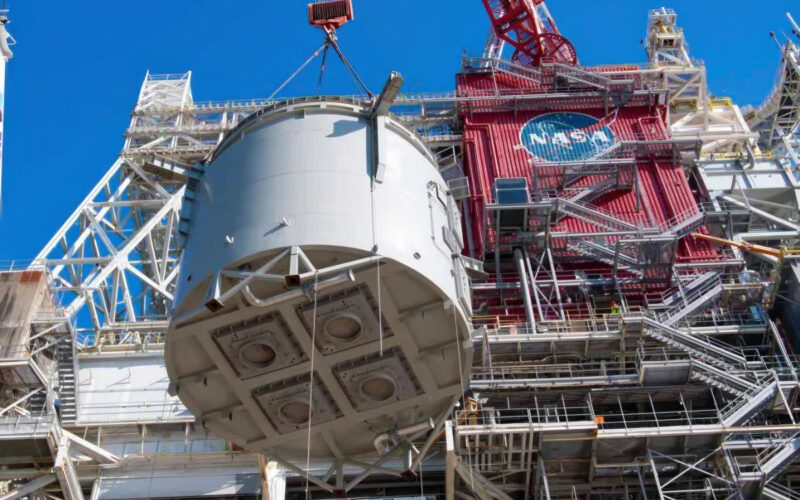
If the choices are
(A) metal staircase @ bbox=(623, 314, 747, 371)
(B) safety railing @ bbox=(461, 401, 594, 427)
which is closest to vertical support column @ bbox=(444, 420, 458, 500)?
(B) safety railing @ bbox=(461, 401, 594, 427)

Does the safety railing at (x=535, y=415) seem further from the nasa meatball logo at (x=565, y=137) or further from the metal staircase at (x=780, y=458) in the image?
the nasa meatball logo at (x=565, y=137)

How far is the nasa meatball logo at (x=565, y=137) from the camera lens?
46.9m

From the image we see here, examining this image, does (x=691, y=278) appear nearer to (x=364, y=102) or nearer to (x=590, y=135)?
(x=590, y=135)

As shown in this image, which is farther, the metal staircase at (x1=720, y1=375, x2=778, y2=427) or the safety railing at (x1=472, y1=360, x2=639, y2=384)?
the safety railing at (x1=472, y1=360, x2=639, y2=384)

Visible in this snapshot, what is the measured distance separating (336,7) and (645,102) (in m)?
24.6

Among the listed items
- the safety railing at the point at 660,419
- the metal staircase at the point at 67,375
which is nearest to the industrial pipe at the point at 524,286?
the safety railing at the point at 660,419

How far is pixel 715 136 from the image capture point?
53000 millimetres

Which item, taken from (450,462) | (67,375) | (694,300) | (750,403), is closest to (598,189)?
(694,300)

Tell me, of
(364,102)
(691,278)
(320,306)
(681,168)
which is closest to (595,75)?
(681,168)

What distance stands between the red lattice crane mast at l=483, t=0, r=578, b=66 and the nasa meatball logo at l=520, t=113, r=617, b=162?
29.2 ft

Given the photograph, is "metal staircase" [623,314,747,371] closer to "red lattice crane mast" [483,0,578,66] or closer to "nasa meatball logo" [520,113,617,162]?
"nasa meatball logo" [520,113,617,162]

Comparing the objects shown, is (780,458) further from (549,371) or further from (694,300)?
(694,300)

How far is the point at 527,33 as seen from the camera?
58031 mm

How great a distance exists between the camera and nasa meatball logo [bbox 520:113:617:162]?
46938mm
